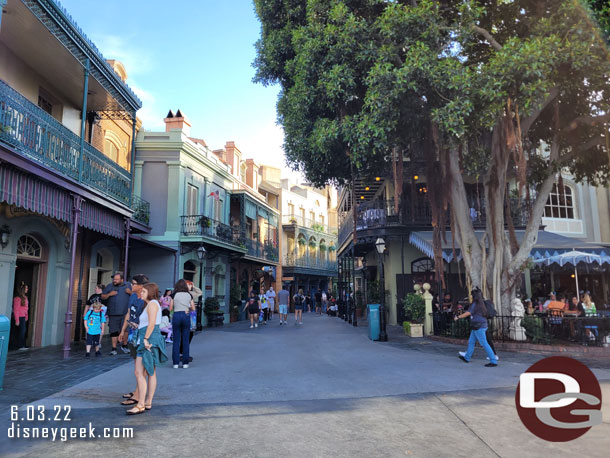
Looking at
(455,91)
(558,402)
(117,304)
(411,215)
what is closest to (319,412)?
(558,402)

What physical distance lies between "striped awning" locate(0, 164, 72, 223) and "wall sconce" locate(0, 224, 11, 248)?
1797 mm

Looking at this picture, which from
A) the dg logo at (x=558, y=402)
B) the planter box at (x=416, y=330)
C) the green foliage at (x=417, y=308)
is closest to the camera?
the dg logo at (x=558, y=402)

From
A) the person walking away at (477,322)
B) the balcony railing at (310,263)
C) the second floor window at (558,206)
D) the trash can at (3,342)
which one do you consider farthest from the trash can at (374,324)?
the balcony railing at (310,263)

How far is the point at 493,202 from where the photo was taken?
12.1 m

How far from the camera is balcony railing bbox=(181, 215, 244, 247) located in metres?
18.8

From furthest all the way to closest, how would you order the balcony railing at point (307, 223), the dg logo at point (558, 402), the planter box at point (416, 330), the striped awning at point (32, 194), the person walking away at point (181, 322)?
1. the balcony railing at point (307, 223)
2. the planter box at point (416, 330)
3. the person walking away at point (181, 322)
4. the striped awning at point (32, 194)
5. the dg logo at point (558, 402)

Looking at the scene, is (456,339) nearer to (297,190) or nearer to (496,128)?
(496,128)

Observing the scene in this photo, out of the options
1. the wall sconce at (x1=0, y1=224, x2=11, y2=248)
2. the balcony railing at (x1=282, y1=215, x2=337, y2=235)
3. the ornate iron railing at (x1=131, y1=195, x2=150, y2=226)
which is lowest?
the wall sconce at (x1=0, y1=224, x2=11, y2=248)

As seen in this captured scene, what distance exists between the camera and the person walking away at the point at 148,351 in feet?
17.2

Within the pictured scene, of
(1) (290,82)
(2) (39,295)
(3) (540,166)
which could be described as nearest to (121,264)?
(2) (39,295)

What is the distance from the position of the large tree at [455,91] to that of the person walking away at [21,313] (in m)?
8.53

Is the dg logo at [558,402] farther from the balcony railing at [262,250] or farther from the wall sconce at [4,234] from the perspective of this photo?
the balcony railing at [262,250]

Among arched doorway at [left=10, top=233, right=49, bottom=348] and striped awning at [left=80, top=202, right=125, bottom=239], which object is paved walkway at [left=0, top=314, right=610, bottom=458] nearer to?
striped awning at [left=80, top=202, right=125, bottom=239]

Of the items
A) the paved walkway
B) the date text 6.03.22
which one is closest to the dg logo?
the paved walkway
